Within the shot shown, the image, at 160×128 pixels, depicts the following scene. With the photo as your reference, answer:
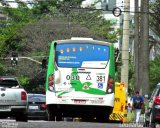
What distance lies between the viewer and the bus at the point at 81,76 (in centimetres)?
2559

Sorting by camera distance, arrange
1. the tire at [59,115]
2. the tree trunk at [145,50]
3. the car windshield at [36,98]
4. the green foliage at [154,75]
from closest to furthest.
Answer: the tire at [59,115], the car windshield at [36,98], the tree trunk at [145,50], the green foliage at [154,75]

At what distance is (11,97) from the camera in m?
24.8

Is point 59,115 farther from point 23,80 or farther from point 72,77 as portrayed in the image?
point 23,80

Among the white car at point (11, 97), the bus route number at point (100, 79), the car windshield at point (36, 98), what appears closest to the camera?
the white car at point (11, 97)

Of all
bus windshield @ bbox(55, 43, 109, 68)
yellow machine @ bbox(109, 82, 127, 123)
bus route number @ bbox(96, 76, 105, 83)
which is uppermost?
bus windshield @ bbox(55, 43, 109, 68)

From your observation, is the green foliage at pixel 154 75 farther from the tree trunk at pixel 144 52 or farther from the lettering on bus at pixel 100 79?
the lettering on bus at pixel 100 79

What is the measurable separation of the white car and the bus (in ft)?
3.53

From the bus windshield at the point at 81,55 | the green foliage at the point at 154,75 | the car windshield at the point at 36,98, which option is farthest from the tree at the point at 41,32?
the bus windshield at the point at 81,55

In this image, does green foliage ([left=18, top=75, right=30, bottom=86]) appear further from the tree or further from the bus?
the bus

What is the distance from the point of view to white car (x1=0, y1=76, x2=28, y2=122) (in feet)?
81.0

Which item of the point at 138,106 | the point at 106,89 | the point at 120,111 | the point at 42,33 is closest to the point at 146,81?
the point at 138,106

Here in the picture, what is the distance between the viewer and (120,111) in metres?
33.8

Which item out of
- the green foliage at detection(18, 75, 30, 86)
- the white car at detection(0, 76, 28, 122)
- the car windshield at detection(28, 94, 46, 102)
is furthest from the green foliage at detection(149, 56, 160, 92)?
the white car at detection(0, 76, 28, 122)

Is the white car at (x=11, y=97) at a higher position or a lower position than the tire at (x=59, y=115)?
higher
